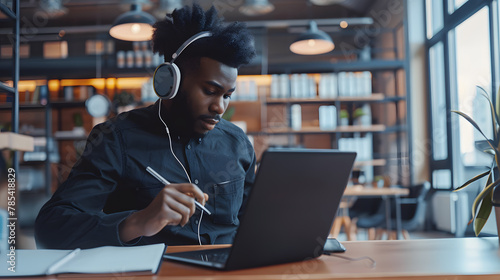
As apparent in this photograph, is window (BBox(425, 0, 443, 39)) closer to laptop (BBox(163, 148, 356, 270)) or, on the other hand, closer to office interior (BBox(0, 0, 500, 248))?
office interior (BBox(0, 0, 500, 248))

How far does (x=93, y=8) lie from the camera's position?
7.66 metres

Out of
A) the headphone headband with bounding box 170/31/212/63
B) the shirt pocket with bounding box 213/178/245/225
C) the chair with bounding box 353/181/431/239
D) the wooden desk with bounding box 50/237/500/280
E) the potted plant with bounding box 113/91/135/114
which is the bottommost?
the chair with bounding box 353/181/431/239

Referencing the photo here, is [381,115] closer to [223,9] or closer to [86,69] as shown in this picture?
[223,9]

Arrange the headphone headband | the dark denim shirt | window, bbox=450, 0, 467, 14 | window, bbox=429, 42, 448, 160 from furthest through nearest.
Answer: window, bbox=429, 42, 448, 160 → window, bbox=450, 0, 467, 14 → the headphone headband → the dark denim shirt

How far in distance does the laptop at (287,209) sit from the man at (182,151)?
341 mm

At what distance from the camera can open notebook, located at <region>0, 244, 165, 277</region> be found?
0.72 metres

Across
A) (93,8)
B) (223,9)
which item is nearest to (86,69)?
(93,8)

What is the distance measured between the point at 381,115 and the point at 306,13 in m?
2.38

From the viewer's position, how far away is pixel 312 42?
16.8ft

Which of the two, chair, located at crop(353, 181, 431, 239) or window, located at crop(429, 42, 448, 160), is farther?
window, located at crop(429, 42, 448, 160)

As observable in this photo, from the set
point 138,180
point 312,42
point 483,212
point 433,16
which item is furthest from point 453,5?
point 138,180

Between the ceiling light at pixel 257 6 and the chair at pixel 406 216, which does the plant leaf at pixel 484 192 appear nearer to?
the chair at pixel 406 216

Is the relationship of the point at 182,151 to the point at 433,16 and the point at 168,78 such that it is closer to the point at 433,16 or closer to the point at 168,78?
the point at 168,78

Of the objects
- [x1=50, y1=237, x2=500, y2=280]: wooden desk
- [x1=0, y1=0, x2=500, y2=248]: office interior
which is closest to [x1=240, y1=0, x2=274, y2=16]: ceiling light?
[x1=0, y1=0, x2=500, y2=248]: office interior
